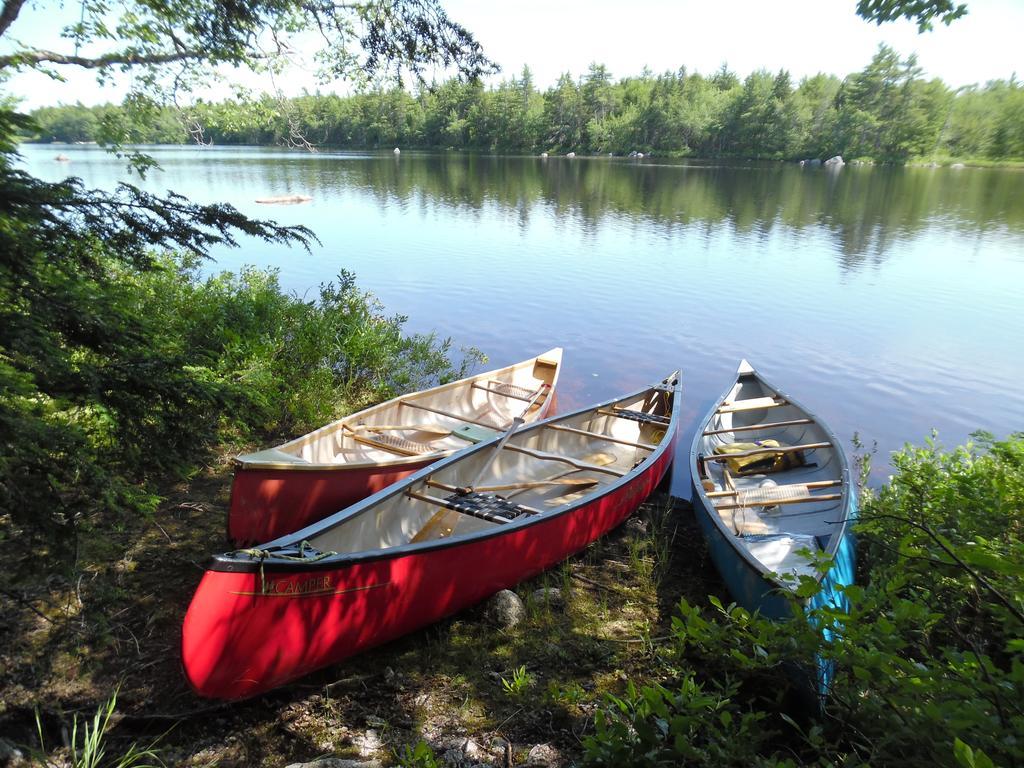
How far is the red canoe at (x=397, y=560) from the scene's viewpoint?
3.51 metres

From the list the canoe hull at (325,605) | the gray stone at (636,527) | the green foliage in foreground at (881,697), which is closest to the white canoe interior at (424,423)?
the canoe hull at (325,605)

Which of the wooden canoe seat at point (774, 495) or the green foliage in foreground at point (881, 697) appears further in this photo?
the wooden canoe seat at point (774, 495)

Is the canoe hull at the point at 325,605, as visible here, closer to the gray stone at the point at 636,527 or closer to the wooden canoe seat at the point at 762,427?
the gray stone at the point at 636,527

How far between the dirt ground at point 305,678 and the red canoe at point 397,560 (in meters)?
0.23

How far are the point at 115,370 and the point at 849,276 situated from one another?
19.7 metres

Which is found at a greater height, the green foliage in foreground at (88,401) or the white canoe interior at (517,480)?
the green foliage in foreground at (88,401)

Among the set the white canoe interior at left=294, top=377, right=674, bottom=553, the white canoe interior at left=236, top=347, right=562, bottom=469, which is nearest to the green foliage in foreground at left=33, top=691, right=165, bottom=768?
the white canoe interior at left=294, top=377, right=674, bottom=553

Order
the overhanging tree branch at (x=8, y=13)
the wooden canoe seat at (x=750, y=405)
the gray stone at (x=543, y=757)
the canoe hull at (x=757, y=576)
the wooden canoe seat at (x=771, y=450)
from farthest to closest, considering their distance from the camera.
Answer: the wooden canoe seat at (x=750, y=405)
the wooden canoe seat at (x=771, y=450)
the overhanging tree branch at (x=8, y=13)
the canoe hull at (x=757, y=576)
the gray stone at (x=543, y=757)

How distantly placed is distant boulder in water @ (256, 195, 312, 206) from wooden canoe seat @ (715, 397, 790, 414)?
82.7 feet

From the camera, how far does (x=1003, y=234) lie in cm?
2412

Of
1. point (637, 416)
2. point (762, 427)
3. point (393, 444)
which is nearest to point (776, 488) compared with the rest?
point (762, 427)

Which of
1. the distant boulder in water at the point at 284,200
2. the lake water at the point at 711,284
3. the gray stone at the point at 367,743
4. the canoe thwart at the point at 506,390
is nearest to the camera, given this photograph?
the gray stone at the point at 367,743

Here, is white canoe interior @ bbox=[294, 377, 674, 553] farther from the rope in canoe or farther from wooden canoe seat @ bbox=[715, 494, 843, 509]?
wooden canoe seat @ bbox=[715, 494, 843, 509]

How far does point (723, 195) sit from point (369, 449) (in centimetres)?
3473
